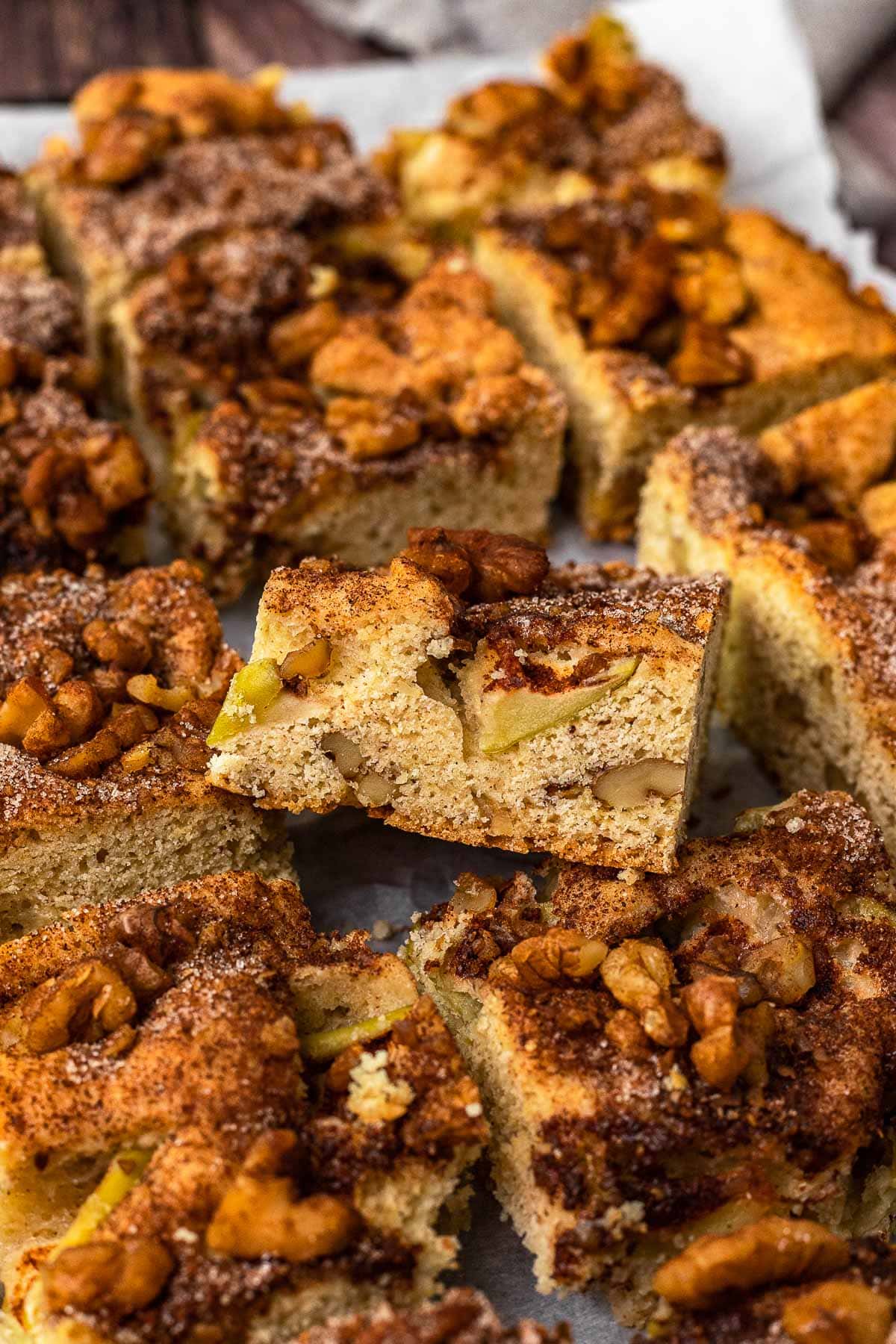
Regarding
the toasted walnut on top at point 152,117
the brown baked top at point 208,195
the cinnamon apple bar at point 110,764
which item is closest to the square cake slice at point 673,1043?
the cinnamon apple bar at point 110,764

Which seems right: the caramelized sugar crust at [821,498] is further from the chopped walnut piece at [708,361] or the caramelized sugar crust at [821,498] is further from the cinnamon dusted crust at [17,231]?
the cinnamon dusted crust at [17,231]

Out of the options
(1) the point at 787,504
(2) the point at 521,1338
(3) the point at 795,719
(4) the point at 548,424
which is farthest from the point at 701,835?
(2) the point at 521,1338

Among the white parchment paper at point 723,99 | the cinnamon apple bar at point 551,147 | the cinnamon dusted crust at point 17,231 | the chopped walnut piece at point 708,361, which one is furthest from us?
the white parchment paper at point 723,99

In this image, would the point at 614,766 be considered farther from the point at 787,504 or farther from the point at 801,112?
the point at 801,112

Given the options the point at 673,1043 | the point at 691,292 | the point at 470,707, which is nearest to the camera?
the point at 673,1043

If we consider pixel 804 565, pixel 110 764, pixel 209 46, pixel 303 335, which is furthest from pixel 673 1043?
pixel 209 46

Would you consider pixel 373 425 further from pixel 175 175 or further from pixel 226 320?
pixel 175 175

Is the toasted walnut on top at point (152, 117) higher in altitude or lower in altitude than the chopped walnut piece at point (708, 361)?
lower
